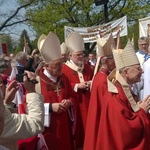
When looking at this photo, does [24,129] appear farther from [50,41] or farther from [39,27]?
[39,27]

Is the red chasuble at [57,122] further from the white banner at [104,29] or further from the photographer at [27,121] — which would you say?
the white banner at [104,29]

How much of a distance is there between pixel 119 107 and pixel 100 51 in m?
1.74

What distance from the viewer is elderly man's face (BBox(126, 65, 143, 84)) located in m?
3.72

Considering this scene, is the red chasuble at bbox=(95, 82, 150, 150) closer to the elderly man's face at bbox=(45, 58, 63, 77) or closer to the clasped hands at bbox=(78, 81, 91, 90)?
the elderly man's face at bbox=(45, 58, 63, 77)

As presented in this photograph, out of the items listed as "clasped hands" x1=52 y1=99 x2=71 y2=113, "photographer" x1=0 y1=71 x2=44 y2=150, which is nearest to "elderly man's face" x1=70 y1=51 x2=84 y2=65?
"clasped hands" x1=52 y1=99 x2=71 y2=113

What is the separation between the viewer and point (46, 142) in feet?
14.2

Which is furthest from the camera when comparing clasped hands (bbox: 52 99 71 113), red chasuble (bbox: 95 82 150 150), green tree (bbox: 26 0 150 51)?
green tree (bbox: 26 0 150 51)

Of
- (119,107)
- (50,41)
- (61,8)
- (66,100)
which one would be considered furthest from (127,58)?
(61,8)

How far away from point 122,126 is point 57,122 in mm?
1178

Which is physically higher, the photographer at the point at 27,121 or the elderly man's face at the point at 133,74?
the elderly man's face at the point at 133,74

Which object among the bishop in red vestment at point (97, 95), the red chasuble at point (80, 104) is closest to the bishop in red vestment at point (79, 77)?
the red chasuble at point (80, 104)

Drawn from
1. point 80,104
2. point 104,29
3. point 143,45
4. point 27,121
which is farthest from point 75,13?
point 27,121

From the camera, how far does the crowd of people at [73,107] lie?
9.05 ft

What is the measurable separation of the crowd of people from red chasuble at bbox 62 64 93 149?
1cm
